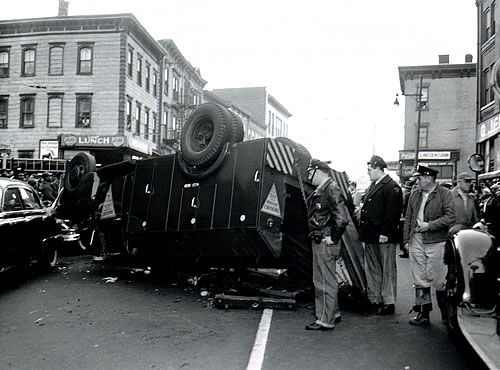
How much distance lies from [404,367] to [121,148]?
94.6ft

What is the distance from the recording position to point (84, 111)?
34.3 metres

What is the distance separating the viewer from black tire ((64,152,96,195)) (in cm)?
1240

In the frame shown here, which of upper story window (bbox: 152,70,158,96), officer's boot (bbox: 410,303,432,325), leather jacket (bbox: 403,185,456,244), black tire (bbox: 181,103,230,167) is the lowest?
officer's boot (bbox: 410,303,432,325)

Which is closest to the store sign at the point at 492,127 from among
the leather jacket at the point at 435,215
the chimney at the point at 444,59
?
the leather jacket at the point at 435,215

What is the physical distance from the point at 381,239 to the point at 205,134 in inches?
129

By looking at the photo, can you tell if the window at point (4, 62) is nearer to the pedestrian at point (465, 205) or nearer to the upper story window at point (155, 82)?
the upper story window at point (155, 82)

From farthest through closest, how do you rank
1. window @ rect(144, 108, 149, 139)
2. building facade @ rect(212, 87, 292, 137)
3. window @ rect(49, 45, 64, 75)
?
building facade @ rect(212, 87, 292, 137)
window @ rect(144, 108, 149, 139)
window @ rect(49, 45, 64, 75)

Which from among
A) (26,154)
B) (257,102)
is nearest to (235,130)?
(26,154)

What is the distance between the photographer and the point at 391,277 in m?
6.86

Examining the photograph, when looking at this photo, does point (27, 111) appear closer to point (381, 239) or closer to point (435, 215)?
point (381, 239)

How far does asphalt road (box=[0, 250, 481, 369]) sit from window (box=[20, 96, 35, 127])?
94.2 feet

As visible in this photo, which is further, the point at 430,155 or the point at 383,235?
the point at 430,155

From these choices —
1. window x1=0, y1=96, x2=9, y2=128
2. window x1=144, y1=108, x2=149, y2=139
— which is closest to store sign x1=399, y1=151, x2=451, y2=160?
window x1=144, y1=108, x2=149, y2=139

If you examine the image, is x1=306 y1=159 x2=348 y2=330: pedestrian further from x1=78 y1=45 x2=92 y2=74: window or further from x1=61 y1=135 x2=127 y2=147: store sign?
x1=78 y1=45 x2=92 y2=74: window
